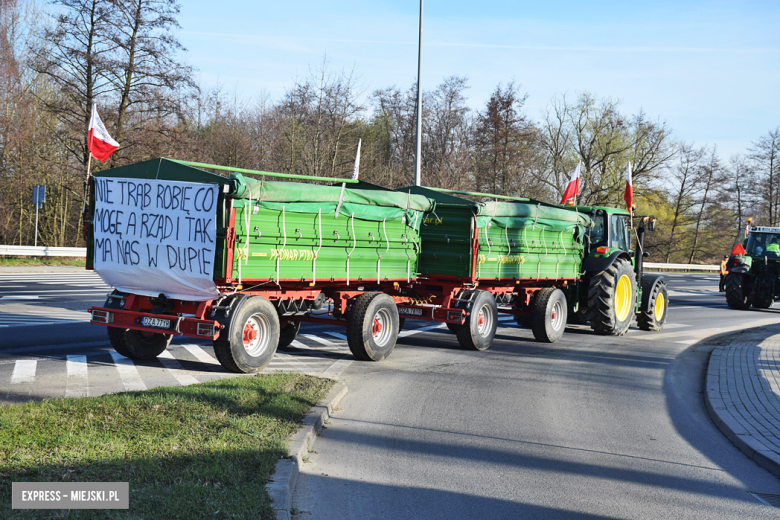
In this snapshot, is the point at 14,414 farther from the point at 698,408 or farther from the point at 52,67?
the point at 52,67

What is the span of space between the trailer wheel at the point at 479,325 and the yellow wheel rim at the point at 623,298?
3.95 meters

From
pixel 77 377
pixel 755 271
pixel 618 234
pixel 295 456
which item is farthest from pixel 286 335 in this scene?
pixel 755 271

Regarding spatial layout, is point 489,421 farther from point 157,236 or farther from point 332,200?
point 157,236

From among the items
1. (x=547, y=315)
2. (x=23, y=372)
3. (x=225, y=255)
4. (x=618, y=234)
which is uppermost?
(x=618, y=234)

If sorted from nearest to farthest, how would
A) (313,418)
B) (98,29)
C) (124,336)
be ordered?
1. (313,418)
2. (124,336)
3. (98,29)

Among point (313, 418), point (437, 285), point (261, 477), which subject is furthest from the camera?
point (437, 285)

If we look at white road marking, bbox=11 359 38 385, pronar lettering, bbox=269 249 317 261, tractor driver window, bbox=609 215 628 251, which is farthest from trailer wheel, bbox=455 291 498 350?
white road marking, bbox=11 359 38 385

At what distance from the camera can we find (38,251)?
2762 cm

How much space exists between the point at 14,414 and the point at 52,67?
91.9 feet

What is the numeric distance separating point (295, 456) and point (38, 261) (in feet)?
87.2

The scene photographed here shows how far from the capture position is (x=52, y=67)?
29.5 m

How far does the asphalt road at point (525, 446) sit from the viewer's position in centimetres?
491

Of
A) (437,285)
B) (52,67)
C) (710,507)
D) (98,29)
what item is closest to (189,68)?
(98,29)

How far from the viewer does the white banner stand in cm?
821
